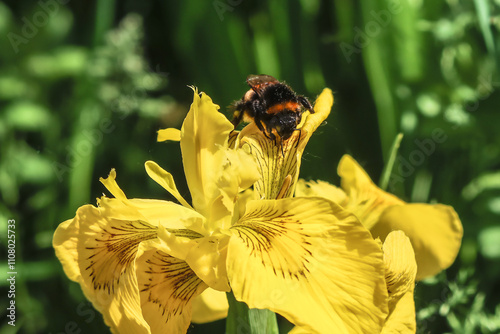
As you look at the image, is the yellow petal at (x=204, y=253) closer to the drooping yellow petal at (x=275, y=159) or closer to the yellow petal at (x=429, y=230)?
the drooping yellow petal at (x=275, y=159)

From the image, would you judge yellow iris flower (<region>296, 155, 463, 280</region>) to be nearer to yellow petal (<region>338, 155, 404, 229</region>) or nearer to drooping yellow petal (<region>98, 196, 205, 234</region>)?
yellow petal (<region>338, 155, 404, 229</region>)

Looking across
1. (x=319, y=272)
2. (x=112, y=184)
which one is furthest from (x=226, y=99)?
(x=319, y=272)

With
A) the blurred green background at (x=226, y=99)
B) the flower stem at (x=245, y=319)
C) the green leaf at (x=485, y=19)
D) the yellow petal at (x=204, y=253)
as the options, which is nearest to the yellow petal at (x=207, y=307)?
the flower stem at (x=245, y=319)

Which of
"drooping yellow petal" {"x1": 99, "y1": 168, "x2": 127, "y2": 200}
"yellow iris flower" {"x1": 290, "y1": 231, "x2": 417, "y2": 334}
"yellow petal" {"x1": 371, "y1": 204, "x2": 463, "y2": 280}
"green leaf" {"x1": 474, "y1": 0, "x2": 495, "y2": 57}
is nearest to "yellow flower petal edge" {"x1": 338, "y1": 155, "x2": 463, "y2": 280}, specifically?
"yellow petal" {"x1": 371, "y1": 204, "x2": 463, "y2": 280}

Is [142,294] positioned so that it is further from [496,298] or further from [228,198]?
[496,298]

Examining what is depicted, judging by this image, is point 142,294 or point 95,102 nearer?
point 142,294

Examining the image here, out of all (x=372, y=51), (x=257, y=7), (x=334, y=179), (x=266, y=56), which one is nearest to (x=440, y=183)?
(x=334, y=179)
